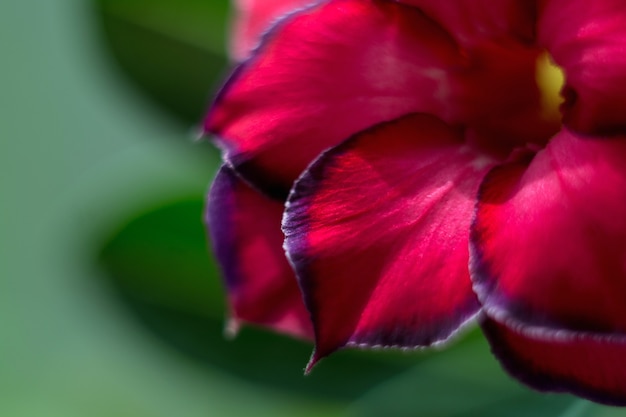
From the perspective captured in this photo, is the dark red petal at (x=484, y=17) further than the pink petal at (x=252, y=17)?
No

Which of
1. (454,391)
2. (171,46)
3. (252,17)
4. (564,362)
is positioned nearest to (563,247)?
(564,362)

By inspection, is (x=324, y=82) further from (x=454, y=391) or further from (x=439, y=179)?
(x=454, y=391)

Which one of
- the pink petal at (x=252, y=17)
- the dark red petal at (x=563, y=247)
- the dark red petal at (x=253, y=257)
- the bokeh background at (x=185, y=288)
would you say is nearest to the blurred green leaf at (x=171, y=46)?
the bokeh background at (x=185, y=288)

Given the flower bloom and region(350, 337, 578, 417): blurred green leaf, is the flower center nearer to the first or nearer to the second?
the flower bloom

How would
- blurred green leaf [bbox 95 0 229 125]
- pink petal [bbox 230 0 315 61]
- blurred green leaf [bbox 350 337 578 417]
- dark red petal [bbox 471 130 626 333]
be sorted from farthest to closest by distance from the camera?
blurred green leaf [bbox 95 0 229 125], blurred green leaf [bbox 350 337 578 417], pink petal [bbox 230 0 315 61], dark red petal [bbox 471 130 626 333]

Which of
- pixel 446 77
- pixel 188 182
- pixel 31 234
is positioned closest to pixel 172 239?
pixel 188 182

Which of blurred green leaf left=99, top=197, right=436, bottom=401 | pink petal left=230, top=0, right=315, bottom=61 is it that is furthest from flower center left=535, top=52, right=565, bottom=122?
blurred green leaf left=99, top=197, right=436, bottom=401

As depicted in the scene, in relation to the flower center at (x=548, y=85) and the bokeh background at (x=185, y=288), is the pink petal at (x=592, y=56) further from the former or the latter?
the bokeh background at (x=185, y=288)

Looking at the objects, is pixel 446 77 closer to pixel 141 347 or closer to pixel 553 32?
pixel 553 32
